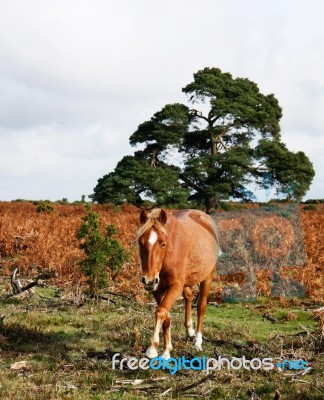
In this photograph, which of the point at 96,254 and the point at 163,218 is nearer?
the point at 163,218

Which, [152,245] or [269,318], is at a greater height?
[152,245]

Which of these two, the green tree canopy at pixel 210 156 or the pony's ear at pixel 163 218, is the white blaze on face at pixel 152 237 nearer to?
the pony's ear at pixel 163 218

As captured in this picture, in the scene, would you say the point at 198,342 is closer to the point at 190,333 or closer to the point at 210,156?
the point at 190,333

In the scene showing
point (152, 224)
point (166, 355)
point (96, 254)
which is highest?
point (152, 224)

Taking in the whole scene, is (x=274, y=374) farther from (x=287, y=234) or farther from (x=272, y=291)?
(x=287, y=234)

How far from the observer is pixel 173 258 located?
7.05 metres

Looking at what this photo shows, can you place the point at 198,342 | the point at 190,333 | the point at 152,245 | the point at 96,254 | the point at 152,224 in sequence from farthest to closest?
the point at 96,254 → the point at 190,333 → the point at 198,342 → the point at 152,224 → the point at 152,245

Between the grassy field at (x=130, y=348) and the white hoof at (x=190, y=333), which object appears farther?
the white hoof at (x=190, y=333)

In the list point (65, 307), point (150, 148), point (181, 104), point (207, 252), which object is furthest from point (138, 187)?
point (207, 252)

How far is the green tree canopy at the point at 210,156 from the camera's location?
112 ft

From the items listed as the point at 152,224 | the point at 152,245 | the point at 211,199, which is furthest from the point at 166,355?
the point at 211,199

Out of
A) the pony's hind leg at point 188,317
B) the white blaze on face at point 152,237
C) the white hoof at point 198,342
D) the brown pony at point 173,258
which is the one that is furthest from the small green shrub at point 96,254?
the white blaze on face at point 152,237

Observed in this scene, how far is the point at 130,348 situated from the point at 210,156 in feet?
91.7

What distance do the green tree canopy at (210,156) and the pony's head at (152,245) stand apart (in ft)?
87.4
